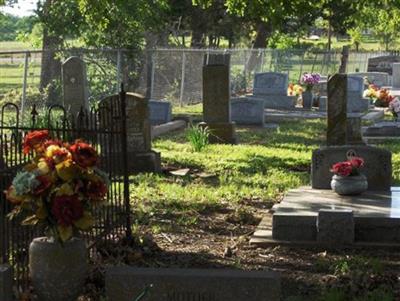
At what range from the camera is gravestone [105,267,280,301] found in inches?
187

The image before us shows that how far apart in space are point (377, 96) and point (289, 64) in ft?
52.8

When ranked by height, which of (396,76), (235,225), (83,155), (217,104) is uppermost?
(396,76)

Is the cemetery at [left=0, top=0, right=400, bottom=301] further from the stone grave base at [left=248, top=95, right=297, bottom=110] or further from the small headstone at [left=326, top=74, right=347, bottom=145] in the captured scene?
the stone grave base at [left=248, top=95, right=297, bottom=110]

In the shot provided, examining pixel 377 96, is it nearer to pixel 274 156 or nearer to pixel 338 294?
pixel 274 156

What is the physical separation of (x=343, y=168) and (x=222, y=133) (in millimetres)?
8894

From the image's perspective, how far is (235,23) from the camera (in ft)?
148

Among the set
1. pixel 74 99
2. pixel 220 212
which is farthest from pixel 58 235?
pixel 74 99

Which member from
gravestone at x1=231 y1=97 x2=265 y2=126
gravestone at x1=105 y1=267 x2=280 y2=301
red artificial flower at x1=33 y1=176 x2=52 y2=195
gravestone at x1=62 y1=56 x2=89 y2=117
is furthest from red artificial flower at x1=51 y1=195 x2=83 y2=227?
gravestone at x1=231 y1=97 x2=265 y2=126

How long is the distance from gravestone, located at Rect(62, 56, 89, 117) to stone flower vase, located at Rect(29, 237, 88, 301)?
35.5ft

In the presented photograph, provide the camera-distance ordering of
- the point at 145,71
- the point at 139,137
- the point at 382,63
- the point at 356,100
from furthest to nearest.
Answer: the point at 382,63 < the point at 145,71 < the point at 356,100 < the point at 139,137

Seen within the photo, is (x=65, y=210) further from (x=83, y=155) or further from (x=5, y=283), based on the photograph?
(x=5, y=283)

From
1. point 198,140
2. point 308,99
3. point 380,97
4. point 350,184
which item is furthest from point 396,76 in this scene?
point 350,184

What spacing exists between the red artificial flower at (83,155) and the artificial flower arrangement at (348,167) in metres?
3.86

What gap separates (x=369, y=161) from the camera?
1001 centimetres
